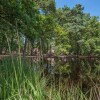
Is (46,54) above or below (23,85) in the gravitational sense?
above

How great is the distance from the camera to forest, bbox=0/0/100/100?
1887 mm

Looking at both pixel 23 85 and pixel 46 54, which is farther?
pixel 46 54

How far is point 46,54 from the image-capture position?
3873 millimetres

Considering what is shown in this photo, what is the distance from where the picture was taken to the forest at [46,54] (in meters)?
1.89

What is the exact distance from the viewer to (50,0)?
67.1ft

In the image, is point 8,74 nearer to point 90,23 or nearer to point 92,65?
point 92,65

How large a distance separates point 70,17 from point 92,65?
19016 millimetres

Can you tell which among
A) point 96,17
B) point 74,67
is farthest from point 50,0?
point 74,67

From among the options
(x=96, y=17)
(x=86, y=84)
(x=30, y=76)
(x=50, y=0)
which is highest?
(x=50, y=0)

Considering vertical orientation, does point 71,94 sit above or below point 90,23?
below

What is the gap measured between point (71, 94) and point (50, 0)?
745 inches

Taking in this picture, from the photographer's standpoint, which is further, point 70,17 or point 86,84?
point 70,17

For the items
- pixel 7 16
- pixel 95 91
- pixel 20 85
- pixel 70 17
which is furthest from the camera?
pixel 70 17

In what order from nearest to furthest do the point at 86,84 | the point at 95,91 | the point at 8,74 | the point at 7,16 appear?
the point at 8,74
the point at 95,91
the point at 86,84
the point at 7,16
